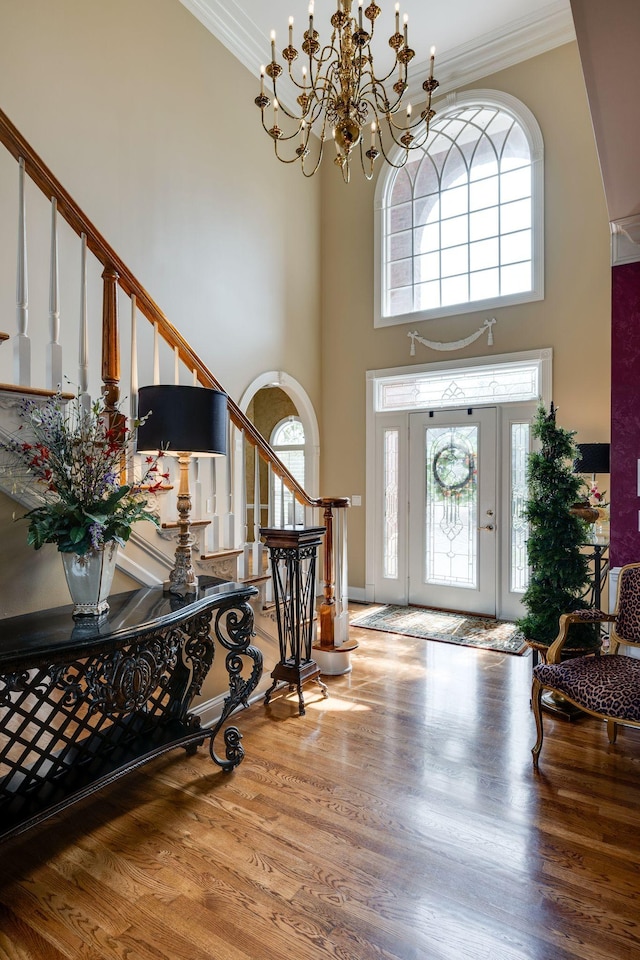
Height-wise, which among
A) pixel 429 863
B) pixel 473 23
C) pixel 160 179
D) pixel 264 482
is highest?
pixel 473 23

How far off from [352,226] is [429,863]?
6.23m

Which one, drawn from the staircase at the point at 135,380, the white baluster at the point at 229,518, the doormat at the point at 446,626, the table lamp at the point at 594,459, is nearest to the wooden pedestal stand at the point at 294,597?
the staircase at the point at 135,380

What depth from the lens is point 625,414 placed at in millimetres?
3414

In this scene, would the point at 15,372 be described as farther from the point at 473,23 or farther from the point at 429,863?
the point at 473,23

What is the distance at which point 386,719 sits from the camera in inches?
125

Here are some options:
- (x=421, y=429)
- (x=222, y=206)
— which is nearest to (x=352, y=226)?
(x=222, y=206)

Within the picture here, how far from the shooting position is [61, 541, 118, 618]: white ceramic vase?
199 centimetres

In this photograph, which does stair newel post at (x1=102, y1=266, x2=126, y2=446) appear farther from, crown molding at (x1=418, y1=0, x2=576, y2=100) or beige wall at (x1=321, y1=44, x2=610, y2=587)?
crown molding at (x1=418, y1=0, x2=576, y2=100)

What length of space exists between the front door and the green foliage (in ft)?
6.30

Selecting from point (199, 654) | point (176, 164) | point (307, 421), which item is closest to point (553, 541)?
point (199, 654)

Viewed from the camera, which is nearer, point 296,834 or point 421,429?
point 296,834

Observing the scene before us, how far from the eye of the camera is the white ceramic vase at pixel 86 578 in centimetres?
199

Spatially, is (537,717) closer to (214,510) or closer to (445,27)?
(214,510)

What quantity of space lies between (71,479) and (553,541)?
9.38 ft
